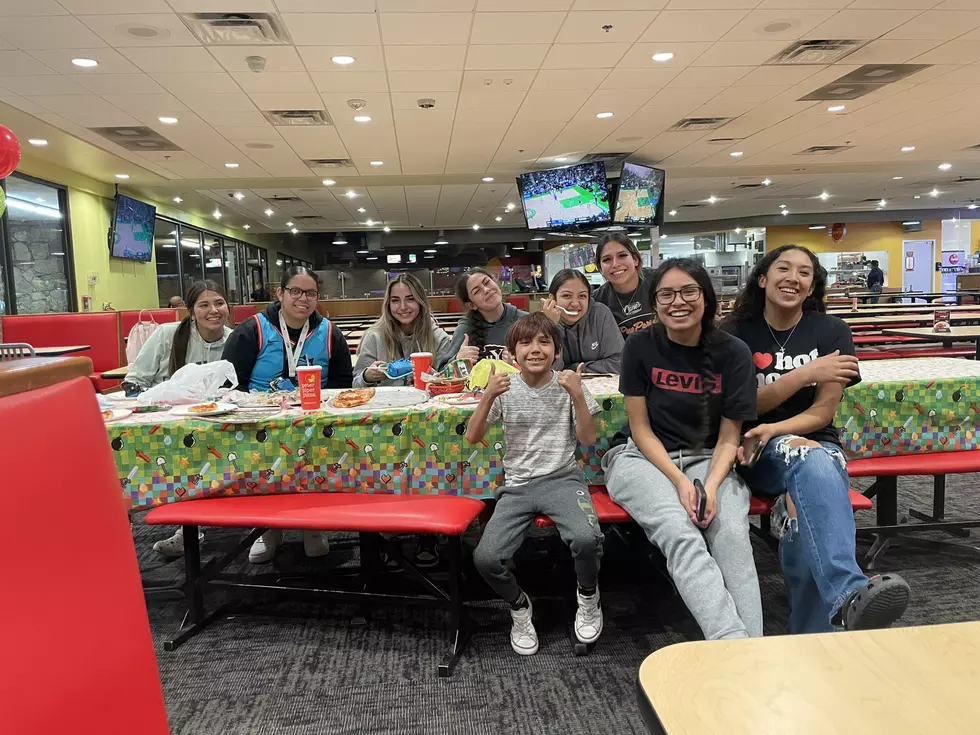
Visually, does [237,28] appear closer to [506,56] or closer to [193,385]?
[506,56]

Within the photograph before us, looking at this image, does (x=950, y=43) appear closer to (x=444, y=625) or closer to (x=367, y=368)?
(x=367, y=368)

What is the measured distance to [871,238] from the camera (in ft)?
62.2

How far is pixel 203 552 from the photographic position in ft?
10.5

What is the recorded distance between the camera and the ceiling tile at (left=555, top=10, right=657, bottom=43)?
14.2 feet

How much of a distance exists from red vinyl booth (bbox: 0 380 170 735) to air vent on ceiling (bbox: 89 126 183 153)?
720 cm

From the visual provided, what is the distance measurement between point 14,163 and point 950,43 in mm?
6519

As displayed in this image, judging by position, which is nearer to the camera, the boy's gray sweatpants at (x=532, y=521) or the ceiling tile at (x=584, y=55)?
the boy's gray sweatpants at (x=532, y=521)

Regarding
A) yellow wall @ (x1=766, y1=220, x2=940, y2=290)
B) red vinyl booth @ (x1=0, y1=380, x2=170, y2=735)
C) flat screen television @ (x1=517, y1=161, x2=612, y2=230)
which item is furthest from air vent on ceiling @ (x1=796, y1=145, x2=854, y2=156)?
red vinyl booth @ (x1=0, y1=380, x2=170, y2=735)

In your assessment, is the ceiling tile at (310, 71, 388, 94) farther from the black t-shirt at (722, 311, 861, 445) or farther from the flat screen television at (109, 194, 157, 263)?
the flat screen television at (109, 194, 157, 263)

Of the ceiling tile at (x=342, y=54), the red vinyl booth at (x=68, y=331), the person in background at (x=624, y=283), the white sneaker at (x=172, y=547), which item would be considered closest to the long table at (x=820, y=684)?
the person in background at (x=624, y=283)

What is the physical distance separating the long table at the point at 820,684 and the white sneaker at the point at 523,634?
1552 millimetres

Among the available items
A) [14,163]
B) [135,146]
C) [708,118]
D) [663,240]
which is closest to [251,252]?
[135,146]

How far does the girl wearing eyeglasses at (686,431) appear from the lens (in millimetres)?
1942

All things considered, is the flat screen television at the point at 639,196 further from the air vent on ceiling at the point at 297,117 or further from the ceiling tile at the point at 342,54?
the ceiling tile at the point at 342,54
